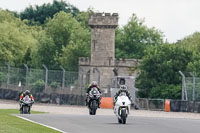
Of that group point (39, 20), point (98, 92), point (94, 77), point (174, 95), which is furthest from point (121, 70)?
point (39, 20)

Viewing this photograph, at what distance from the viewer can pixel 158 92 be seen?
63281 millimetres

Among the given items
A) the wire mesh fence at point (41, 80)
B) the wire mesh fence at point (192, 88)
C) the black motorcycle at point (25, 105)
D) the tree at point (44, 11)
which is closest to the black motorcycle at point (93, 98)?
the black motorcycle at point (25, 105)

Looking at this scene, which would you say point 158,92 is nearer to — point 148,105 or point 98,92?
point 148,105

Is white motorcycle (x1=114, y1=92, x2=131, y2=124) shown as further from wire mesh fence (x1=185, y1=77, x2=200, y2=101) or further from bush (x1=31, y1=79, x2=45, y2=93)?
bush (x1=31, y1=79, x2=45, y2=93)

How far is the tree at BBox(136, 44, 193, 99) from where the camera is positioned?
64.1m

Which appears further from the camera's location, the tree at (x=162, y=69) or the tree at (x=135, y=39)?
the tree at (x=135, y=39)

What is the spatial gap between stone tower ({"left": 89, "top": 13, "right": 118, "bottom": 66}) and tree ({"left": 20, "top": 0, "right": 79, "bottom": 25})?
2661 inches

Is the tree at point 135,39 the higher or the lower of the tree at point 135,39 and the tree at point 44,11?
the lower

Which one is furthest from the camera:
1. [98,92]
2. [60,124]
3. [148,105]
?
[148,105]

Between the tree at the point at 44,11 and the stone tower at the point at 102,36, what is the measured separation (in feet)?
222

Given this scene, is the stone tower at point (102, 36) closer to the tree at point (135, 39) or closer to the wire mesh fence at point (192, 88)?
the tree at point (135, 39)

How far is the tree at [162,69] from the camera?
6412cm

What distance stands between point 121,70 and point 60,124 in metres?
62.9

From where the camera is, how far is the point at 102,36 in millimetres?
85688
